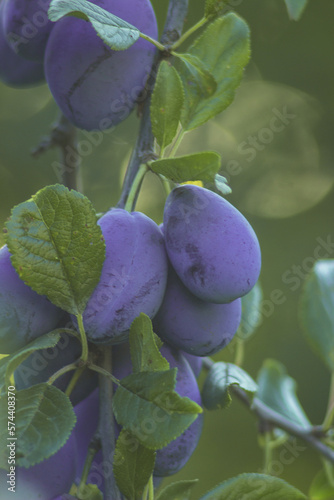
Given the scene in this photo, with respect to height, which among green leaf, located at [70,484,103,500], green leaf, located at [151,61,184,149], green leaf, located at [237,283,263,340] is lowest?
green leaf, located at [237,283,263,340]

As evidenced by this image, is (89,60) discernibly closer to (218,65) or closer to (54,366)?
(218,65)

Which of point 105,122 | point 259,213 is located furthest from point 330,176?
point 105,122

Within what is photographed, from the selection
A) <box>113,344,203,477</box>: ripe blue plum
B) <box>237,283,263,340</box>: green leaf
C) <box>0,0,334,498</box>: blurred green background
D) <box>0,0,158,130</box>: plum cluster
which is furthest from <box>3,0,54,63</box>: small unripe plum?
<box>0,0,334,498</box>: blurred green background

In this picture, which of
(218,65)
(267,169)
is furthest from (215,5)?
(267,169)

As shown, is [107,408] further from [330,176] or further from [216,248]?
[330,176]

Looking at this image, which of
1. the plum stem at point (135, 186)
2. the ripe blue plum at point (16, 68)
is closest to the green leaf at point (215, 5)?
the plum stem at point (135, 186)

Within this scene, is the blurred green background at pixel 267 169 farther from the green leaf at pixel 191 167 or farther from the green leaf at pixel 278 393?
the green leaf at pixel 191 167

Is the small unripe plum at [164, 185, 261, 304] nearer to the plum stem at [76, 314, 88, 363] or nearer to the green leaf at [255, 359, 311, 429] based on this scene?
the plum stem at [76, 314, 88, 363]
